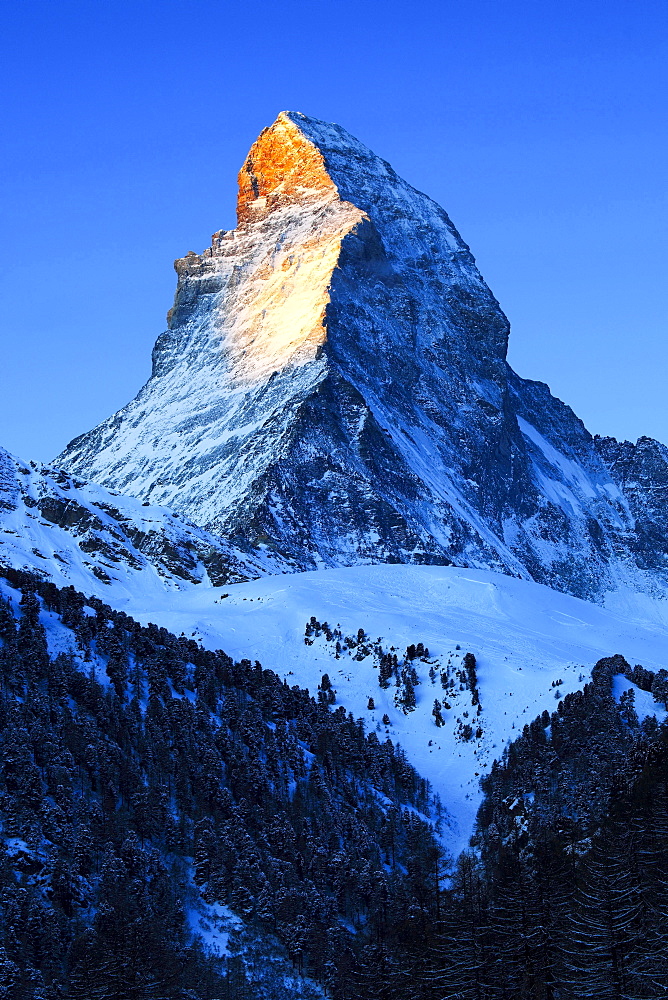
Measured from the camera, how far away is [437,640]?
160625 millimetres

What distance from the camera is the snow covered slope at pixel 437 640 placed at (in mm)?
141500

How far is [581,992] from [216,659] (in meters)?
72.8

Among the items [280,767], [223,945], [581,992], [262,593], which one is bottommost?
[581,992]

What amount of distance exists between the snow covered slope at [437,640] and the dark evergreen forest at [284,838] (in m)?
4.48

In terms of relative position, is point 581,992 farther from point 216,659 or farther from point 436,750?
point 216,659

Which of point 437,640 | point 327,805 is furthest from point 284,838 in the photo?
point 437,640

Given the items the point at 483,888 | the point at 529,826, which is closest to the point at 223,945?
the point at 483,888

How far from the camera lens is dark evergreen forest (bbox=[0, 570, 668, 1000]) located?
86.6 meters

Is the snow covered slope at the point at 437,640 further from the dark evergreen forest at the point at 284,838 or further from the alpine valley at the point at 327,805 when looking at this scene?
the dark evergreen forest at the point at 284,838

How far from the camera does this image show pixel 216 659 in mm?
146500

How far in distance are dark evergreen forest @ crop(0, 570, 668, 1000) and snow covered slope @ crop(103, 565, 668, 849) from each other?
4481mm

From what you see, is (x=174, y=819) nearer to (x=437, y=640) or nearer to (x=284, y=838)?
(x=284, y=838)

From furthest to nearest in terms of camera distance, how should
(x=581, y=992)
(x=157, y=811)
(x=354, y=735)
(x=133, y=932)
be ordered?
(x=354, y=735), (x=157, y=811), (x=133, y=932), (x=581, y=992)

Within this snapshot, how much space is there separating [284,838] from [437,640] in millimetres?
48109
